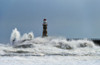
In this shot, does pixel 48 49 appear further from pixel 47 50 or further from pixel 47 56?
pixel 47 56

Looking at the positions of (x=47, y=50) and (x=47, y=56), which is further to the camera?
(x=47, y=50)

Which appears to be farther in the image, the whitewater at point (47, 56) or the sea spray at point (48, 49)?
the sea spray at point (48, 49)

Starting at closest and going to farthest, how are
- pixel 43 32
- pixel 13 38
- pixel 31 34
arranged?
1. pixel 43 32
2. pixel 13 38
3. pixel 31 34

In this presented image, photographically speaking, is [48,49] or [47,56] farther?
[48,49]

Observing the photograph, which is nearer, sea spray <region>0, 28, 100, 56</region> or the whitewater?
the whitewater

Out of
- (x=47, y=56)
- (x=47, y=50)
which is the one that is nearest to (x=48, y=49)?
A: (x=47, y=50)
